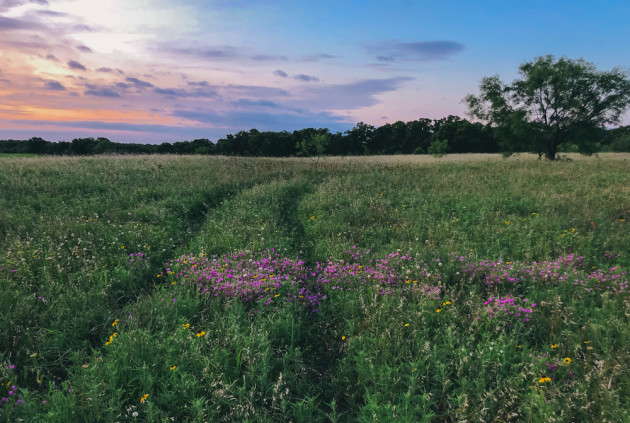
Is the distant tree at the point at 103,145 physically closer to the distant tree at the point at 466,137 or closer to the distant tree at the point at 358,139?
the distant tree at the point at 358,139

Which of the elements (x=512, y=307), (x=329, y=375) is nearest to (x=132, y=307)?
(x=329, y=375)

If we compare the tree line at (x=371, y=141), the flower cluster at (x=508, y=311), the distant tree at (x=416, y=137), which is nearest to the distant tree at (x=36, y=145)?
the tree line at (x=371, y=141)

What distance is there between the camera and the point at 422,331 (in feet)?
12.8

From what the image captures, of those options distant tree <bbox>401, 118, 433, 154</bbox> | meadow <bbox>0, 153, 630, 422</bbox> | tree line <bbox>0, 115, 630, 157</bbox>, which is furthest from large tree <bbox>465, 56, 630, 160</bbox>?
distant tree <bbox>401, 118, 433, 154</bbox>

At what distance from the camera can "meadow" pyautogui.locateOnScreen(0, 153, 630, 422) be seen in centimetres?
300

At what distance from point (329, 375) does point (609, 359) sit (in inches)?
113

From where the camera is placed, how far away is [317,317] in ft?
14.9

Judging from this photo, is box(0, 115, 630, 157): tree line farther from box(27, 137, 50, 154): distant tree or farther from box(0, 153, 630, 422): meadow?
box(0, 153, 630, 422): meadow

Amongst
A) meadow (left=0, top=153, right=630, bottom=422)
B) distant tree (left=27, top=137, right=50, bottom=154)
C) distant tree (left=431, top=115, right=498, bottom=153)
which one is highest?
distant tree (left=431, top=115, right=498, bottom=153)

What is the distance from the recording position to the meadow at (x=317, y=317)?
300cm

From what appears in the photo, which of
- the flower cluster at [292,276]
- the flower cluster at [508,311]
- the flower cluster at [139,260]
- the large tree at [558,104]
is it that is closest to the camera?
the flower cluster at [508,311]

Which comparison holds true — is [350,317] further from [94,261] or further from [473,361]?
[94,261]

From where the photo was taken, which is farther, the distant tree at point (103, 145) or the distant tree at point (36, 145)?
the distant tree at point (103, 145)

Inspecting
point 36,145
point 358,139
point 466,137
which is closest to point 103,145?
point 36,145
